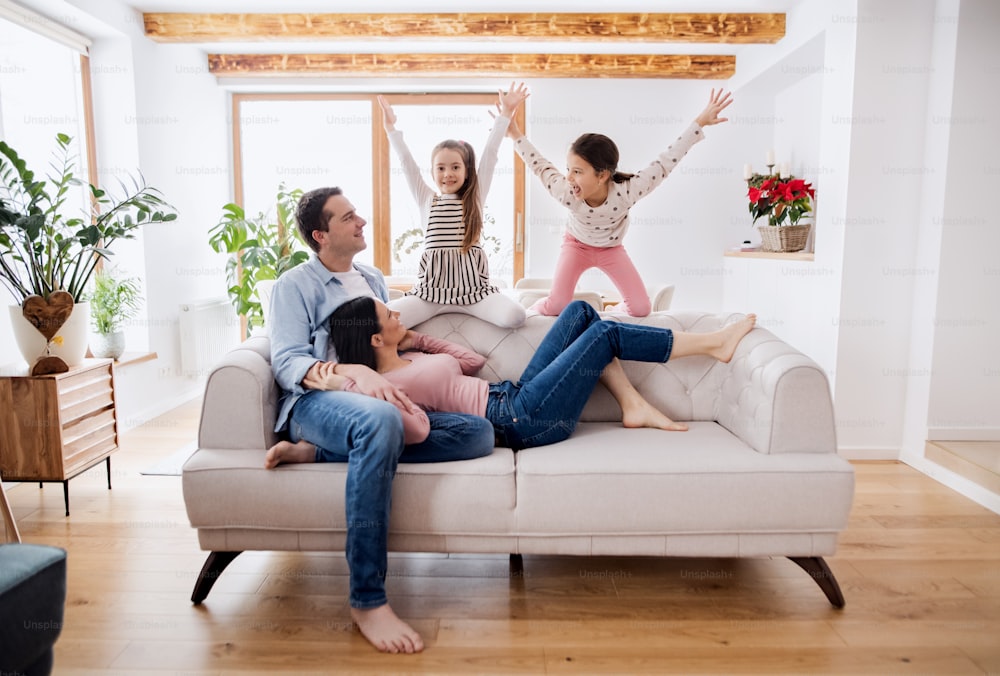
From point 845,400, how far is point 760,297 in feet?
3.96

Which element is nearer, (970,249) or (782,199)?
(970,249)

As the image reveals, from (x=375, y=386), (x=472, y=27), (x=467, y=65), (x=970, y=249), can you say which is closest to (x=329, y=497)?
(x=375, y=386)

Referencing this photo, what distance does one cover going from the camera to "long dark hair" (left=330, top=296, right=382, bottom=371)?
213 centimetres

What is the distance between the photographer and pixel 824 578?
2.00 m

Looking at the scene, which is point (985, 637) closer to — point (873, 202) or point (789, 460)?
point (789, 460)

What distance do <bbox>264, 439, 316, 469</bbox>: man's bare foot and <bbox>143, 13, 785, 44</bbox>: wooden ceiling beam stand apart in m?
3.39

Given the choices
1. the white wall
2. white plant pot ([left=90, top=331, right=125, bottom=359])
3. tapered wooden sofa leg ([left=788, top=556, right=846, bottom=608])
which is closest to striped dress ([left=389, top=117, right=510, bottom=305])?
tapered wooden sofa leg ([left=788, top=556, right=846, bottom=608])

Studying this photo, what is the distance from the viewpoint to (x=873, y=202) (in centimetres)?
340

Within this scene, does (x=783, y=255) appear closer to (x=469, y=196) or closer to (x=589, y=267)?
(x=589, y=267)

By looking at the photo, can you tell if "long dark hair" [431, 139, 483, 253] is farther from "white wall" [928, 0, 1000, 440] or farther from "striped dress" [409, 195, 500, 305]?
"white wall" [928, 0, 1000, 440]

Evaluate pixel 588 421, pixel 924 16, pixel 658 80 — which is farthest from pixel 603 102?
pixel 588 421

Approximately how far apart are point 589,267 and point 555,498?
4.72ft

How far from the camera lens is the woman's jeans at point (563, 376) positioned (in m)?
2.17

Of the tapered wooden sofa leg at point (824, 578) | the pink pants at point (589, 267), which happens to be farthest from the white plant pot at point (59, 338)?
the tapered wooden sofa leg at point (824, 578)
